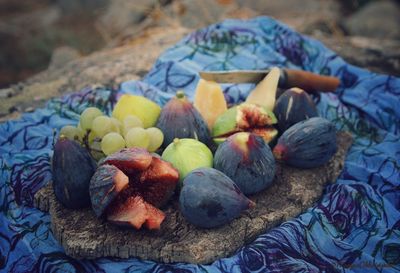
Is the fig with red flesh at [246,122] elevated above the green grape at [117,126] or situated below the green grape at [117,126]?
below

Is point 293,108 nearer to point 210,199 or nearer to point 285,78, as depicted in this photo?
point 285,78

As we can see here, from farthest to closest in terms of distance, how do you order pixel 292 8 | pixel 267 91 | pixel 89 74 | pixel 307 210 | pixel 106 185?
pixel 292 8, pixel 89 74, pixel 267 91, pixel 307 210, pixel 106 185

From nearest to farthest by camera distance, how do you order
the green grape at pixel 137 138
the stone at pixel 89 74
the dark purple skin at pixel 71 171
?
the dark purple skin at pixel 71 171, the green grape at pixel 137 138, the stone at pixel 89 74

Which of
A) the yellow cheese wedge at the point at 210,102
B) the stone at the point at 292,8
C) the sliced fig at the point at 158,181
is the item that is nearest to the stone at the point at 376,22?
the stone at the point at 292,8

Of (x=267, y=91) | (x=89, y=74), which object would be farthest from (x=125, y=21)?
(x=267, y=91)

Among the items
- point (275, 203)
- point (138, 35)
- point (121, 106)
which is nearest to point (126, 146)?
point (121, 106)

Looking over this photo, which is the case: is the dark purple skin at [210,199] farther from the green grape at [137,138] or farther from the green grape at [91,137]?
the green grape at [91,137]

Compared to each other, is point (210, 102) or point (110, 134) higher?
point (110, 134)
